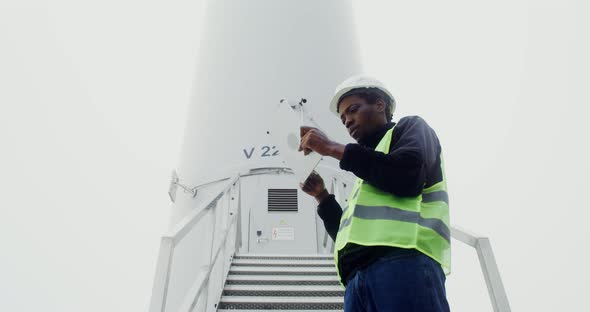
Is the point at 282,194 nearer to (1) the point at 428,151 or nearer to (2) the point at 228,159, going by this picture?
(2) the point at 228,159

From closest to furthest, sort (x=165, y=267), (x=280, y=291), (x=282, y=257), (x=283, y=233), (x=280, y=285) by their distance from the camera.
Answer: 1. (x=165, y=267)
2. (x=280, y=291)
3. (x=280, y=285)
4. (x=282, y=257)
5. (x=283, y=233)

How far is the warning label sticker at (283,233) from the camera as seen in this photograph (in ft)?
16.2

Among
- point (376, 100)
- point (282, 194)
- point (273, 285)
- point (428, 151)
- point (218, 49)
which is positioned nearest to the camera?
point (428, 151)

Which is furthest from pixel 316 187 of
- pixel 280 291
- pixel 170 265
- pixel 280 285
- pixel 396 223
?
pixel 280 285

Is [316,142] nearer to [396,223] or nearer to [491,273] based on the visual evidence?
[396,223]

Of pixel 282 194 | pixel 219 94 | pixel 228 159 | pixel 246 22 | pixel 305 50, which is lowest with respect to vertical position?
pixel 282 194

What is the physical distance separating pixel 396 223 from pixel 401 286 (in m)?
0.22

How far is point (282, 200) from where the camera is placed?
513cm

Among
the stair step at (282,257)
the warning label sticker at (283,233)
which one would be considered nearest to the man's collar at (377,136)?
the stair step at (282,257)

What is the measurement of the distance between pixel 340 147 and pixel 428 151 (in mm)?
324

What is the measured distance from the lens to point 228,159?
534cm

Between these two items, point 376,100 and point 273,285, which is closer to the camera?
point 376,100

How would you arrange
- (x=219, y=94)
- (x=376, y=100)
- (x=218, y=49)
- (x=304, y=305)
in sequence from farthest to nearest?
(x=218, y=49) → (x=219, y=94) → (x=304, y=305) → (x=376, y=100)

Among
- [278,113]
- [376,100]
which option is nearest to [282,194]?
[278,113]
